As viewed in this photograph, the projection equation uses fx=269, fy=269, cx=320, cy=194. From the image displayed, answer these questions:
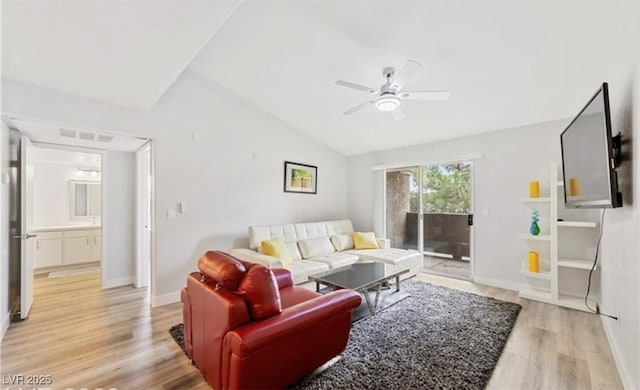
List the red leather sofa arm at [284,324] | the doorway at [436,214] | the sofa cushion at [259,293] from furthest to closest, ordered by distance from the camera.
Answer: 1. the doorway at [436,214]
2. the sofa cushion at [259,293]
3. the red leather sofa arm at [284,324]

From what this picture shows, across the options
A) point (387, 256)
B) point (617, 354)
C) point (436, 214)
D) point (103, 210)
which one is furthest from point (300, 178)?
point (617, 354)

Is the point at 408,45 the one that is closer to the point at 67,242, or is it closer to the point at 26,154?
the point at 26,154

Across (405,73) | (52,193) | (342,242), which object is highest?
(405,73)

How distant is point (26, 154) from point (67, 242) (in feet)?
8.06

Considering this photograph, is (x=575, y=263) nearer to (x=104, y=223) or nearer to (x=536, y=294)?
(x=536, y=294)

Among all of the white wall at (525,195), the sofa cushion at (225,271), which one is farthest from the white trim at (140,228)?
the white wall at (525,195)

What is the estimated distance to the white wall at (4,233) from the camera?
7.95 feet

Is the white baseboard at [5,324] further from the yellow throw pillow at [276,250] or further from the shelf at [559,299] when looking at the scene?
the shelf at [559,299]

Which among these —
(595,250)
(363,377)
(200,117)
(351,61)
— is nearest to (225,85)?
(200,117)

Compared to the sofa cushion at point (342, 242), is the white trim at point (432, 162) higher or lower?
higher

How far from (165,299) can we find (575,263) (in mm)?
4912

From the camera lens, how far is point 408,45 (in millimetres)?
2557

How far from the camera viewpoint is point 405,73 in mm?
2266

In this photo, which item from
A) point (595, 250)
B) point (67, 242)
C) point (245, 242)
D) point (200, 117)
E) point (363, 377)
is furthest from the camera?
point (67, 242)
